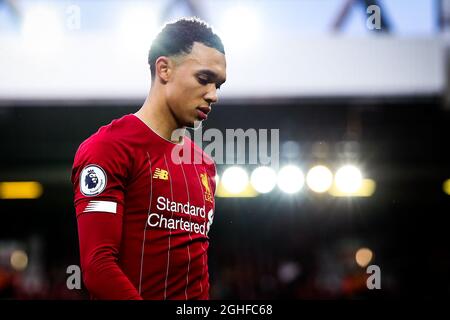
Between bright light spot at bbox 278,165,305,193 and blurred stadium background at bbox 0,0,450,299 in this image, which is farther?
bright light spot at bbox 278,165,305,193

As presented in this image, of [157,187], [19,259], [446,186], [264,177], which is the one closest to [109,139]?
[157,187]

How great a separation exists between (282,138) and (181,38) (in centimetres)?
515

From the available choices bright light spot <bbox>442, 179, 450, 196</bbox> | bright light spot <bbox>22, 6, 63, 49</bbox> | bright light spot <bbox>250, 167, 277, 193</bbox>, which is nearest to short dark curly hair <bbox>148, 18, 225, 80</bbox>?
bright light spot <bbox>22, 6, 63, 49</bbox>

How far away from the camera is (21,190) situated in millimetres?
9977

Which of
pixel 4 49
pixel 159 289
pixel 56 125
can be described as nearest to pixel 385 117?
pixel 56 125

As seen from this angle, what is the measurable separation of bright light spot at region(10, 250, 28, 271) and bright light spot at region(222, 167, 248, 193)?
19.7 ft

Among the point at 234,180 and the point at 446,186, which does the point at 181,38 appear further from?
the point at 446,186

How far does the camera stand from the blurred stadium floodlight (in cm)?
953

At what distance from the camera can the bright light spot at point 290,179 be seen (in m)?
6.96

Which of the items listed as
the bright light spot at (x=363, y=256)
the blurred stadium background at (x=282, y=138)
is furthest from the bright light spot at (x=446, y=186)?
the bright light spot at (x=363, y=256)

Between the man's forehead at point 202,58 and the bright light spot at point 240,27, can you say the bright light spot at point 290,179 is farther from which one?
the man's forehead at point 202,58

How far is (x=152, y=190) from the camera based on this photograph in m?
2.19

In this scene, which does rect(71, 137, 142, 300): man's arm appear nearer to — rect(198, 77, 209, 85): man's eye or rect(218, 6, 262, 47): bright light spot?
rect(198, 77, 209, 85): man's eye
